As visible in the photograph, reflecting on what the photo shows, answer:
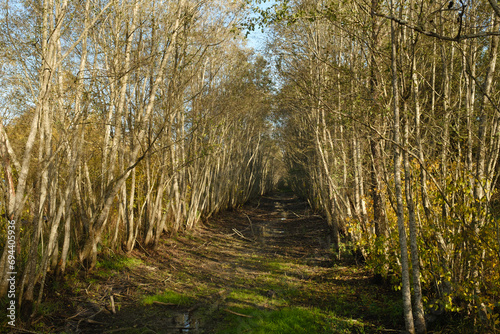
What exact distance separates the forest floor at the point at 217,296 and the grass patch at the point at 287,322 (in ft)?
0.05

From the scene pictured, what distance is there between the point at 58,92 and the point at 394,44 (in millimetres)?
5292

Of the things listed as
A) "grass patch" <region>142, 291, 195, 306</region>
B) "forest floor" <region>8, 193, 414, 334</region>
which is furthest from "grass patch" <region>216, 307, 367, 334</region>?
"grass patch" <region>142, 291, 195, 306</region>

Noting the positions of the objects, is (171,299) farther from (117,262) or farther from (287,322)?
(287,322)

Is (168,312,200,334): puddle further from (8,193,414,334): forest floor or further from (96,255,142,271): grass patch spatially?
(96,255,142,271): grass patch

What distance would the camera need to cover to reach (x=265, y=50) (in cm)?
1234

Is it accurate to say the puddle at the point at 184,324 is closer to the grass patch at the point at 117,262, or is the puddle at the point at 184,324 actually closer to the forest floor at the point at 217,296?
the forest floor at the point at 217,296

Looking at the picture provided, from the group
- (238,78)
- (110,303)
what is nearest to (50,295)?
(110,303)

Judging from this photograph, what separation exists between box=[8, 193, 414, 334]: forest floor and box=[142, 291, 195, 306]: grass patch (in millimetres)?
21

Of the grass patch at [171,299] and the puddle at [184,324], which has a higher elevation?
the grass patch at [171,299]

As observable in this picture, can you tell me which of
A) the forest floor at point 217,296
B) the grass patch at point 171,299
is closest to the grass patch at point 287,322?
the forest floor at point 217,296

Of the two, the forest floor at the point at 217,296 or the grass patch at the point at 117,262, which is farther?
the grass patch at the point at 117,262

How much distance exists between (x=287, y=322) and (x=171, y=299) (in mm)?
2468

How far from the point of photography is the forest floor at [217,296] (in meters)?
5.43

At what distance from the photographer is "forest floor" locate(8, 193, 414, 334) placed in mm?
5434
